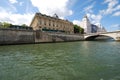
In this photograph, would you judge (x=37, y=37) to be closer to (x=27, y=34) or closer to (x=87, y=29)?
(x=27, y=34)

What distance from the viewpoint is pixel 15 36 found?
30.1 metres

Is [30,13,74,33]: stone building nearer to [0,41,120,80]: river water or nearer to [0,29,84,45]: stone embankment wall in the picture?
[0,29,84,45]: stone embankment wall

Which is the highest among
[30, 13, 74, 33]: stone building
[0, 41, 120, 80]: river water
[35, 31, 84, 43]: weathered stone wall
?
[30, 13, 74, 33]: stone building

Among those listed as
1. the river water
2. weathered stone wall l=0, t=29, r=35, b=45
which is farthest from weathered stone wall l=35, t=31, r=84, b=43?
the river water

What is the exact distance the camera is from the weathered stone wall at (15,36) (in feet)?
90.4

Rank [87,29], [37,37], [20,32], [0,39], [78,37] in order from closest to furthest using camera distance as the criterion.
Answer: [0,39]
[20,32]
[37,37]
[78,37]
[87,29]

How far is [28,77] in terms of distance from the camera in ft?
19.3

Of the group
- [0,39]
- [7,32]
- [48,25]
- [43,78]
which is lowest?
[43,78]

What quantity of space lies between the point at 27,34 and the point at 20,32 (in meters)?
2.24

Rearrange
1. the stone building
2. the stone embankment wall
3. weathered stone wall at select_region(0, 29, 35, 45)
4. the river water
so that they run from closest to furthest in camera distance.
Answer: the river water < weathered stone wall at select_region(0, 29, 35, 45) < the stone embankment wall < the stone building

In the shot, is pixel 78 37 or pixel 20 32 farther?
pixel 78 37

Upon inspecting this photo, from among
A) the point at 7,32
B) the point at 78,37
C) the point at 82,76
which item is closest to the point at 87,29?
the point at 78,37

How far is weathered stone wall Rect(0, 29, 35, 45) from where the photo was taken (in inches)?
1084

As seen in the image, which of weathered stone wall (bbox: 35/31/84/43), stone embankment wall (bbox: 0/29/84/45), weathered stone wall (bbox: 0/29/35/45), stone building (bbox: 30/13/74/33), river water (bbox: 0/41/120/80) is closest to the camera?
river water (bbox: 0/41/120/80)
